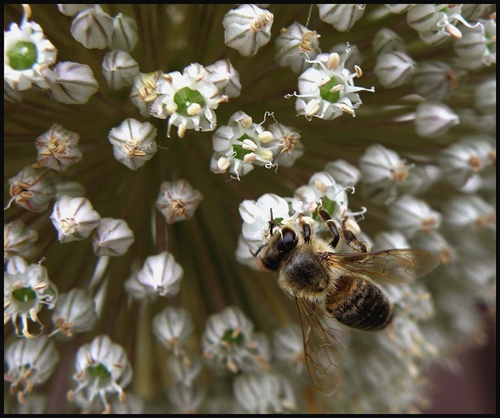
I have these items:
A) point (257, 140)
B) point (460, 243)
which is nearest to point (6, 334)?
point (257, 140)

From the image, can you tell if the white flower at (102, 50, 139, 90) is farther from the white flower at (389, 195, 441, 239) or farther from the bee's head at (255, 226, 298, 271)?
the white flower at (389, 195, 441, 239)

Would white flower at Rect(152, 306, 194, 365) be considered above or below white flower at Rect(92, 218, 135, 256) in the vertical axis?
below

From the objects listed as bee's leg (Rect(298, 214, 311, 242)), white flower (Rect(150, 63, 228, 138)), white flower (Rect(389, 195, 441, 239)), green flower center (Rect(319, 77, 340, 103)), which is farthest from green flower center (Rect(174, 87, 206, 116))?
white flower (Rect(389, 195, 441, 239))

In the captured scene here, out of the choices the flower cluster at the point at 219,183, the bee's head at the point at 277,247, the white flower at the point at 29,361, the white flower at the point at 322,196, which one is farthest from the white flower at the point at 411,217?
the white flower at the point at 29,361

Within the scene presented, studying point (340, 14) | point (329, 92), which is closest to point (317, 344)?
point (329, 92)

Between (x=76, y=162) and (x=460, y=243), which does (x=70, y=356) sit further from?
(x=460, y=243)
